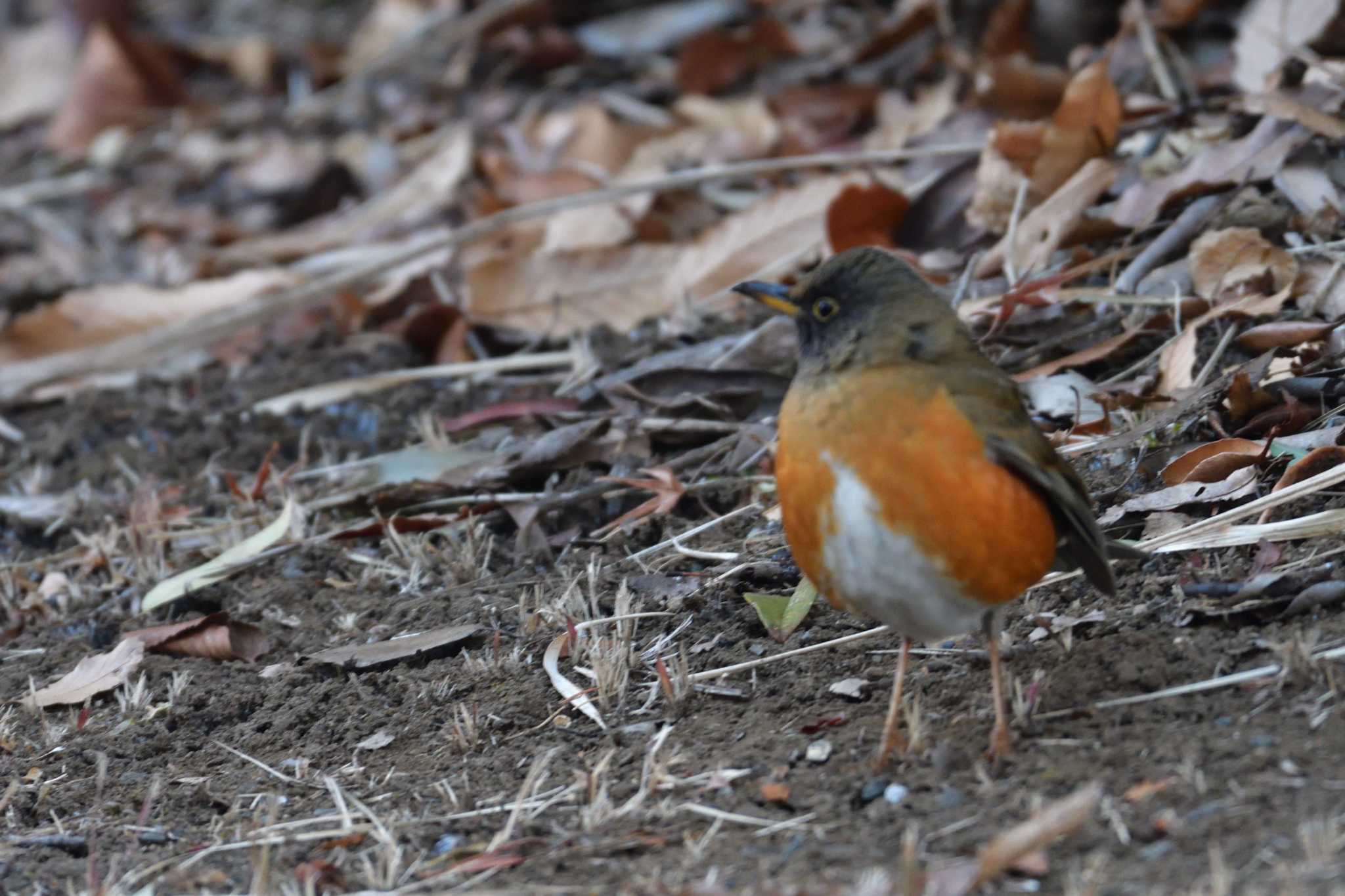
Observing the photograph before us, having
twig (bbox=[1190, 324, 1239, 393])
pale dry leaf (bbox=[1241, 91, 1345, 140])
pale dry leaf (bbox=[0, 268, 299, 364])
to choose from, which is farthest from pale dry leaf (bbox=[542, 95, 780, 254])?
twig (bbox=[1190, 324, 1239, 393])

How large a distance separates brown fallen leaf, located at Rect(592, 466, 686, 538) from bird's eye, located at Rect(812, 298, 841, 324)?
51.5 inches

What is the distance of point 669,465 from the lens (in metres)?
4.86

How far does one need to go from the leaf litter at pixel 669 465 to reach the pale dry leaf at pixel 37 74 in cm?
259

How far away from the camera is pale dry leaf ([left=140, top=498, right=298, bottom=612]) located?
4637 millimetres

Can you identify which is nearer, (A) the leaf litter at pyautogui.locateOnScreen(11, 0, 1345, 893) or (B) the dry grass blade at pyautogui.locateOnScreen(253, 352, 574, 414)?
(A) the leaf litter at pyautogui.locateOnScreen(11, 0, 1345, 893)

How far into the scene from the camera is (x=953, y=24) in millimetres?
7605

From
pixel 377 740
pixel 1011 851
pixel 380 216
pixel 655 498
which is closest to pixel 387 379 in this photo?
pixel 655 498

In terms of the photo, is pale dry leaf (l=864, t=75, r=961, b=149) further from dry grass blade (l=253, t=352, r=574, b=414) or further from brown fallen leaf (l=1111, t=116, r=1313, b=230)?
dry grass blade (l=253, t=352, r=574, b=414)

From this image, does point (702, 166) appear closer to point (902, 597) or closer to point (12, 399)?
point (12, 399)

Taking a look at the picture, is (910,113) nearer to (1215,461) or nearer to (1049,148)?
(1049,148)

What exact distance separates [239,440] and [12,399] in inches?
61.8

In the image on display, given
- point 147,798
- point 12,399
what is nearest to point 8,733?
point 147,798

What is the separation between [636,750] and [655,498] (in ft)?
4.44

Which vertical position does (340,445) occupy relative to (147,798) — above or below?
below
